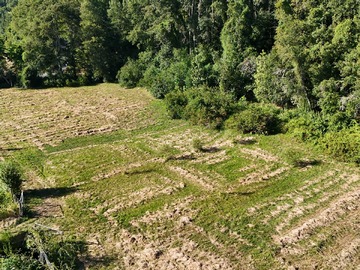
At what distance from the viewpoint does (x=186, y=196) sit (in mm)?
14773

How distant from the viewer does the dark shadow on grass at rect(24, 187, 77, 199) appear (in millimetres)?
15117

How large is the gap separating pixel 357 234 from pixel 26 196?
13.1 meters

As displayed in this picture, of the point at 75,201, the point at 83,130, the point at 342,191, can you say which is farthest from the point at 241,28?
the point at 75,201

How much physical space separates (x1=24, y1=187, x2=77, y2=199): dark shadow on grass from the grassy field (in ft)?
0.15

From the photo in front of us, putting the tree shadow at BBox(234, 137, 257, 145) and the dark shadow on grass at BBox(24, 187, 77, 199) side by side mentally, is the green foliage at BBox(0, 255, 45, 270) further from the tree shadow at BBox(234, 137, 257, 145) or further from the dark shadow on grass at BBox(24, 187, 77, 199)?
the tree shadow at BBox(234, 137, 257, 145)

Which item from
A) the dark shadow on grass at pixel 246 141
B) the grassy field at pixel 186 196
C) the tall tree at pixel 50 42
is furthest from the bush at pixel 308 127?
the tall tree at pixel 50 42

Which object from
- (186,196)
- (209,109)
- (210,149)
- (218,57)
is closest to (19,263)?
(186,196)

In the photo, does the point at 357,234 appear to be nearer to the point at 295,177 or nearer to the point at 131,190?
the point at 295,177

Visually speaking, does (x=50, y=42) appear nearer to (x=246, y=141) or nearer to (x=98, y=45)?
(x=98, y=45)

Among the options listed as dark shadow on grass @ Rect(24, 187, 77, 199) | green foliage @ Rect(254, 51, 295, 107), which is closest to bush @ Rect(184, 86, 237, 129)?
green foliage @ Rect(254, 51, 295, 107)

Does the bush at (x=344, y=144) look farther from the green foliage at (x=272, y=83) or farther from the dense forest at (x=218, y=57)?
the green foliage at (x=272, y=83)

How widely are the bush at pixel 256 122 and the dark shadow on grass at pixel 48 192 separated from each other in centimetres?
1021

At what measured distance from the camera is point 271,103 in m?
24.0

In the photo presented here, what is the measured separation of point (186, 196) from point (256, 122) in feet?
25.5
